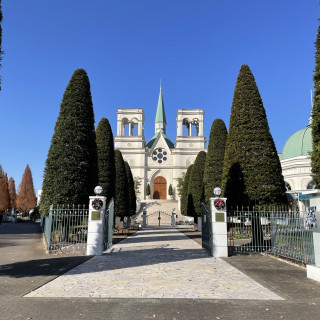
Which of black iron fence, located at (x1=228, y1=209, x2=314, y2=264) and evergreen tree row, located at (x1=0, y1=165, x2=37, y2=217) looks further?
evergreen tree row, located at (x1=0, y1=165, x2=37, y2=217)

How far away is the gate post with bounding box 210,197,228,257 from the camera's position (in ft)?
36.0

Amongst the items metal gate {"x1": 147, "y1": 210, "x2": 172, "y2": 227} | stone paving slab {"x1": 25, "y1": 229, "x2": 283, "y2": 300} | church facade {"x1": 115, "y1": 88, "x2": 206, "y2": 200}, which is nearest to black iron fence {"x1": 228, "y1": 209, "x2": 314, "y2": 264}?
stone paving slab {"x1": 25, "y1": 229, "x2": 283, "y2": 300}

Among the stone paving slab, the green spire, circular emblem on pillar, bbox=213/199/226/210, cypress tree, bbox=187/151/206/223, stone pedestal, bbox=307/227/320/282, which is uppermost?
the green spire

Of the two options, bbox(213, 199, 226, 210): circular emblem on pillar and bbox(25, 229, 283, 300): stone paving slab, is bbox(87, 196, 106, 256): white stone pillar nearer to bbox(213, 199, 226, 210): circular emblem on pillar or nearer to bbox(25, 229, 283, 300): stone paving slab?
bbox(25, 229, 283, 300): stone paving slab

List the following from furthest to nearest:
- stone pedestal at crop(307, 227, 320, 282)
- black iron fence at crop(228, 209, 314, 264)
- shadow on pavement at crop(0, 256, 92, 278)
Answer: black iron fence at crop(228, 209, 314, 264) → shadow on pavement at crop(0, 256, 92, 278) → stone pedestal at crop(307, 227, 320, 282)

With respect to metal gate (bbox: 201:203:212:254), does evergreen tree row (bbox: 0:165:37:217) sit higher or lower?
higher

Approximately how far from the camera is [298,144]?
37094 millimetres

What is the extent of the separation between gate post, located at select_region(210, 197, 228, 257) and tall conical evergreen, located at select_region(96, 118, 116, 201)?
10.2m

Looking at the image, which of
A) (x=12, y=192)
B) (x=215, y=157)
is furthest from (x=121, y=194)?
(x=12, y=192)

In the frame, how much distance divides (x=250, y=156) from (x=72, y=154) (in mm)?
9112

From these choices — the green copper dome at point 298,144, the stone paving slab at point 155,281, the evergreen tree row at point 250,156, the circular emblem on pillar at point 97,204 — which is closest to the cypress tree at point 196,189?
the evergreen tree row at point 250,156

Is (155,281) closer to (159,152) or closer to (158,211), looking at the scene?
(158,211)

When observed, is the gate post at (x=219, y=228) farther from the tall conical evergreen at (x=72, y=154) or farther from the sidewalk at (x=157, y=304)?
the tall conical evergreen at (x=72, y=154)

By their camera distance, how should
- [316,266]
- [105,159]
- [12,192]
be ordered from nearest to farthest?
[316,266], [105,159], [12,192]
